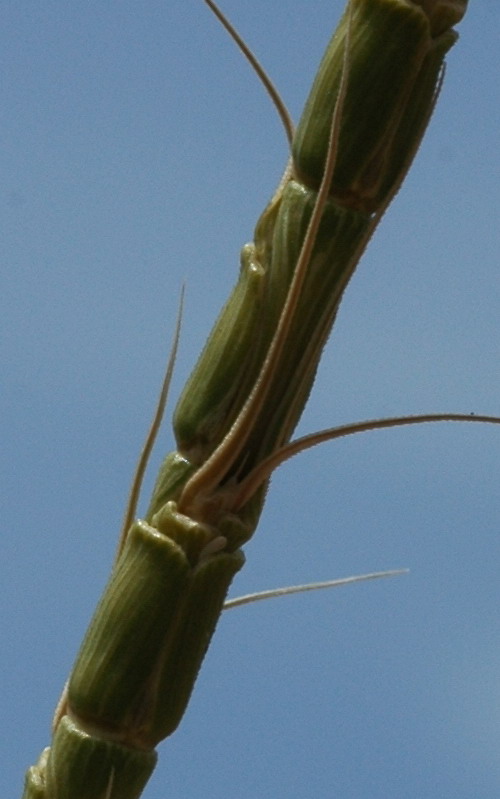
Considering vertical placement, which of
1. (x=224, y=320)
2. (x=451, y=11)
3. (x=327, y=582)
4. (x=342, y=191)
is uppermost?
(x=451, y=11)

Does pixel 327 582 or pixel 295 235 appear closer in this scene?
pixel 295 235

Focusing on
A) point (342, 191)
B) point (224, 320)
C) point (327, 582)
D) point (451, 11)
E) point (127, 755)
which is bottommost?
point (127, 755)

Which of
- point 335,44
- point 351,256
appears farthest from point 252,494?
point 335,44

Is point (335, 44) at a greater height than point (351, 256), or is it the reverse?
point (335, 44)

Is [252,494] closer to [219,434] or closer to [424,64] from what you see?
[219,434]

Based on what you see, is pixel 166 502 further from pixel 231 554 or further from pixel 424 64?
pixel 424 64

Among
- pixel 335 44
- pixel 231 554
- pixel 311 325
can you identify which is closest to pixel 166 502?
pixel 231 554
